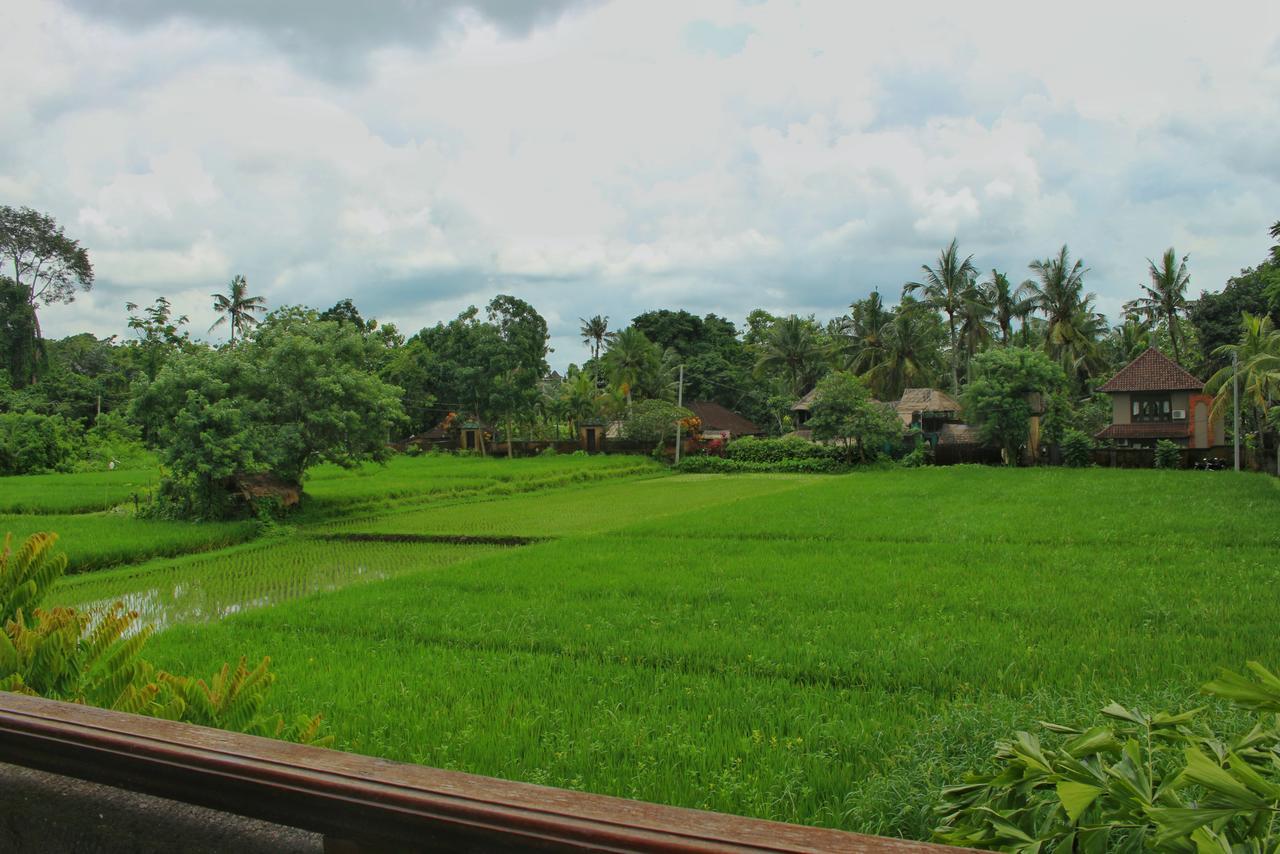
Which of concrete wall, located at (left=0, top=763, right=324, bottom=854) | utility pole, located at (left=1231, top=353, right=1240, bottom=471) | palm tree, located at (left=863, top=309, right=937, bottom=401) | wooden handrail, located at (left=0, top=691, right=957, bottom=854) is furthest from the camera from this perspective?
palm tree, located at (left=863, top=309, right=937, bottom=401)

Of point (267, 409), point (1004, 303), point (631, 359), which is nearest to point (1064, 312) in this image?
point (1004, 303)

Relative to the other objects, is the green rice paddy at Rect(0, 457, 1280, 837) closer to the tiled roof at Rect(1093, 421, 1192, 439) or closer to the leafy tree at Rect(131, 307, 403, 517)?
the leafy tree at Rect(131, 307, 403, 517)

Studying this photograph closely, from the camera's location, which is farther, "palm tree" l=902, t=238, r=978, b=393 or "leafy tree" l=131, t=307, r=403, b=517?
"palm tree" l=902, t=238, r=978, b=393

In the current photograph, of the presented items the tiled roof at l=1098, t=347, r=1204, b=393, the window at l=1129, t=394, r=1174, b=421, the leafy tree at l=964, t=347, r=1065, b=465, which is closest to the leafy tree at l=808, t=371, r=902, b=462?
the leafy tree at l=964, t=347, r=1065, b=465

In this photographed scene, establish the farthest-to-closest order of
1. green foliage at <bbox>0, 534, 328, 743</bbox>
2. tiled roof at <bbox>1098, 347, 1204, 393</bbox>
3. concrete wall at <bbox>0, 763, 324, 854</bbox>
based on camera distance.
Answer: tiled roof at <bbox>1098, 347, 1204, 393</bbox>
green foliage at <bbox>0, 534, 328, 743</bbox>
concrete wall at <bbox>0, 763, 324, 854</bbox>

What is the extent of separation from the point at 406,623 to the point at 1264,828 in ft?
24.8

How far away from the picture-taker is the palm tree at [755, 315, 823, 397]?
155ft

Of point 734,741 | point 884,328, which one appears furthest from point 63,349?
point 734,741

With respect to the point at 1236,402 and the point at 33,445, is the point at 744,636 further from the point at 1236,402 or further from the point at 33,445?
the point at 33,445

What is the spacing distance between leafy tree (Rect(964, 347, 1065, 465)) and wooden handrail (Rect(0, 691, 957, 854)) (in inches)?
1338

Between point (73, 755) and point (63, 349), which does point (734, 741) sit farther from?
point (63, 349)

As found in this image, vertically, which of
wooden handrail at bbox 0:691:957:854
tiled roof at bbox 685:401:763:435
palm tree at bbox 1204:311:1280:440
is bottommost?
wooden handrail at bbox 0:691:957:854

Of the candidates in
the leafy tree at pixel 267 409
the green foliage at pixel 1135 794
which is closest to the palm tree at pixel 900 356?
the leafy tree at pixel 267 409

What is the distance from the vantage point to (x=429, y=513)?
1992 cm
